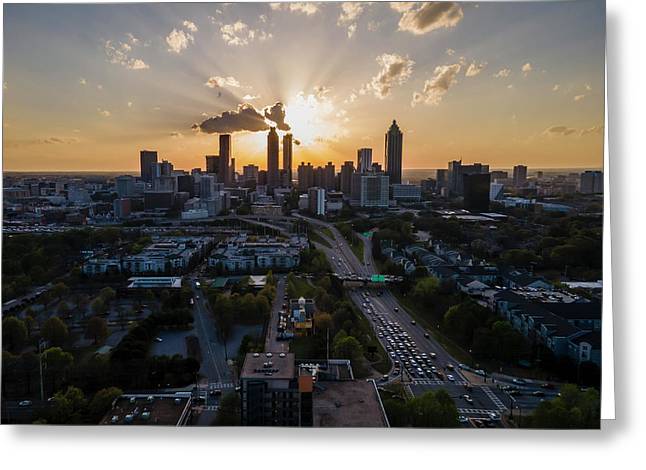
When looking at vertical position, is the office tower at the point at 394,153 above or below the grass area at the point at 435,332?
above

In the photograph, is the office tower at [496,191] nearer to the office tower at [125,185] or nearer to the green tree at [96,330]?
the office tower at [125,185]

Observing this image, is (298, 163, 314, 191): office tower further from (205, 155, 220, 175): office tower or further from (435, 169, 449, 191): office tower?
(435, 169, 449, 191): office tower

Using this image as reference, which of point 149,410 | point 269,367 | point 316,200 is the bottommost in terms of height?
point 149,410

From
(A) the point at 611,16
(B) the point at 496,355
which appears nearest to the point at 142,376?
(B) the point at 496,355

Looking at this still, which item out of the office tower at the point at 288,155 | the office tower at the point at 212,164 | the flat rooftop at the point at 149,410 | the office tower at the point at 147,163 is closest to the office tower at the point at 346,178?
the office tower at the point at 288,155

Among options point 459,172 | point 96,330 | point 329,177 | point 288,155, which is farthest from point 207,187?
point 459,172

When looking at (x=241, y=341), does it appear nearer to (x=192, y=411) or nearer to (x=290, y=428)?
(x=192, y=411)

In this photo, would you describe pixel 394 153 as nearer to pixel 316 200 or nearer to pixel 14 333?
pixel 316 200
